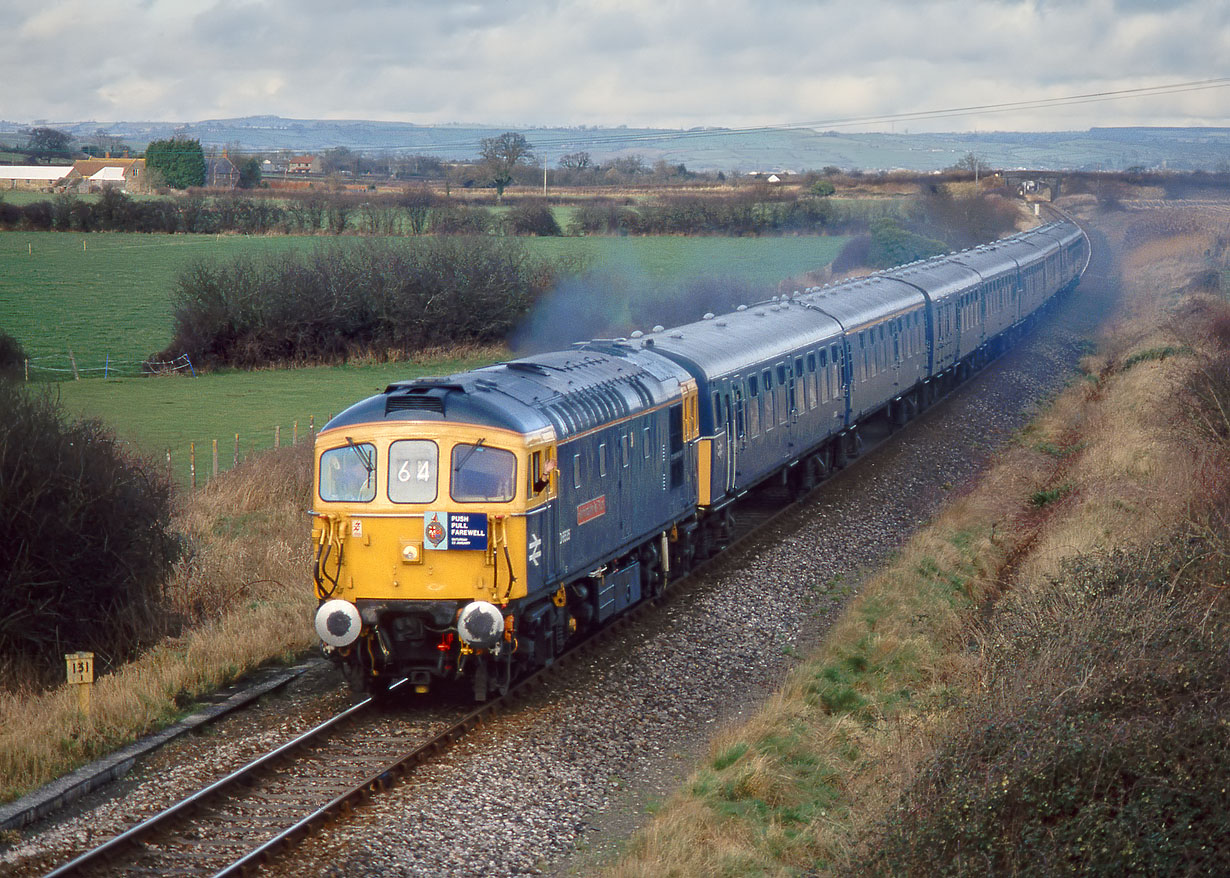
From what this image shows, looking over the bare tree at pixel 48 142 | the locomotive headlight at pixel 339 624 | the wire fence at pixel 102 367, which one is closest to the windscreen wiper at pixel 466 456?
the locomotive headlight at pixel 339 624

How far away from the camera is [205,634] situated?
15.0 metres

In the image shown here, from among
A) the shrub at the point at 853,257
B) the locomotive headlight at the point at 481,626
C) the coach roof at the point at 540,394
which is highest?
the shrub at the point at 853,257

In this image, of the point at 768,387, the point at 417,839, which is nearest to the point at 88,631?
the point at 417,839

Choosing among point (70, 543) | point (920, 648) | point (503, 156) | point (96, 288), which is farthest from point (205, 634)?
point (503, 156)

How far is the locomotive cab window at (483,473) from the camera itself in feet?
41.0

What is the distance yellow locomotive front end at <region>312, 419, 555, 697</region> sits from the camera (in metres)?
12.4

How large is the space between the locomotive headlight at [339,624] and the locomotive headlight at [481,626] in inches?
39.2

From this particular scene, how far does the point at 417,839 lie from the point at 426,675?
303 centimetres

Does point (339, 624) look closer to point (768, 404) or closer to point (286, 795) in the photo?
point (286, 795)

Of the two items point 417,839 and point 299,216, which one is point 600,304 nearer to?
point 299,216

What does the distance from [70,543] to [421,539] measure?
567 cm

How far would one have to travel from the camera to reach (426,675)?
510 inches

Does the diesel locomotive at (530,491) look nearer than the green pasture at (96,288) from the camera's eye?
Yes

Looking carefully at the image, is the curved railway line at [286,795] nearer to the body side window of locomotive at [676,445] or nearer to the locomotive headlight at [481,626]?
the locomotive headlight at [481,626]
